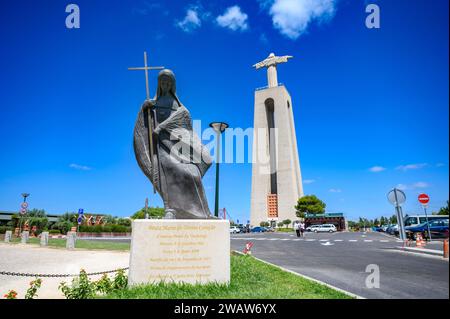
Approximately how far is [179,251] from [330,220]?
5585 centimetres

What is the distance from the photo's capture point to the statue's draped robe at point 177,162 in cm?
611

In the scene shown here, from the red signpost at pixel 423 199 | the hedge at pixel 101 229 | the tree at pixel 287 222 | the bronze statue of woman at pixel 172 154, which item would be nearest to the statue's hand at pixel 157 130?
the bronze statue of woman at pixel 172 154

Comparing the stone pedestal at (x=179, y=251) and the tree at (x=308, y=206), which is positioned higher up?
the tree at (x=308, y=206)

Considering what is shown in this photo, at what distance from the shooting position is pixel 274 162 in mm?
54250

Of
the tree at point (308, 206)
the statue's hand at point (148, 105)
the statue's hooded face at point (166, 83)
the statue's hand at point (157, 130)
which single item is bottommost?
the tree at point (308, 206)

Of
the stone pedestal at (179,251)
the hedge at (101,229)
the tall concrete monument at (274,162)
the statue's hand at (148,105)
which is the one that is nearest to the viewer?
the stone pedestal at (179,251)

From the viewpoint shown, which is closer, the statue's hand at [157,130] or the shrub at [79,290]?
the shrub at [79,290]

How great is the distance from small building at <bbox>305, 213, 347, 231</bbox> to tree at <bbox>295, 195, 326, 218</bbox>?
2110mm

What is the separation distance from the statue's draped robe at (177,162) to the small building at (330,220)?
51271mm

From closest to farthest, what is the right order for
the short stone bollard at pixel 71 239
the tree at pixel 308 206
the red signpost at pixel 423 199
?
the red signpost at pixel 423 199 → the short stone bollard at pixel 71 239 → the tree at pixel 308 206

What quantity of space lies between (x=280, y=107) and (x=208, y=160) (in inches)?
1966

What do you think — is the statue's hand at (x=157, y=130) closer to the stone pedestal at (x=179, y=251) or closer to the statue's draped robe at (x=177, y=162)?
the statue's draped robe at (x=177, y=162)

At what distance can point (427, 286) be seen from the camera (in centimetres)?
546

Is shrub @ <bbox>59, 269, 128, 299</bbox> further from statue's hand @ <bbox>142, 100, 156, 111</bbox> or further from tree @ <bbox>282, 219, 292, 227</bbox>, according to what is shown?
tree @ <bbox>282, 219, 292, 227</bbox>
